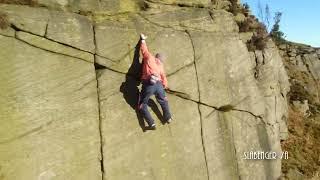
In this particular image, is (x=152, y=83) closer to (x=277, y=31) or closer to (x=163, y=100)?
(x=163, y=100)

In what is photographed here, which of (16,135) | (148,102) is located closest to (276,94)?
(148,102)

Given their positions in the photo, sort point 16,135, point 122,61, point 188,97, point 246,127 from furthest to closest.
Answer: point 246,127 → point 188,97 → point 122,61 → point 16,135

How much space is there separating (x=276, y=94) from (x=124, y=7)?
23.0ft

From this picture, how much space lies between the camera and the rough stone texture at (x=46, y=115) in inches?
493

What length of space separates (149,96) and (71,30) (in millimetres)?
2876

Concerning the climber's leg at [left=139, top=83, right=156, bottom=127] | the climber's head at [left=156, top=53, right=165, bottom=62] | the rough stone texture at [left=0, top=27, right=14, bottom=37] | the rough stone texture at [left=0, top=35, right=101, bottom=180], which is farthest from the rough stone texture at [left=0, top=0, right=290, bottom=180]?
the climber's head at [left=156, top=53, right=165, bottom=62]

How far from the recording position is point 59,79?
1346 centimetres

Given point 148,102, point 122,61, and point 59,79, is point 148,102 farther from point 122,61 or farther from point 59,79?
point 59,79

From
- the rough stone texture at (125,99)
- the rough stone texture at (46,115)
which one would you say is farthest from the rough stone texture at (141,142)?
the rough stone texture at (46,115)

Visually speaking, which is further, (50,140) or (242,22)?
(242,22)

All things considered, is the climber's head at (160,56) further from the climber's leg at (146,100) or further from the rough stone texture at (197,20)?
the rough stone texture at (197,20)

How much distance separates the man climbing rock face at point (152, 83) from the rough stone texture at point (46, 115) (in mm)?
1389

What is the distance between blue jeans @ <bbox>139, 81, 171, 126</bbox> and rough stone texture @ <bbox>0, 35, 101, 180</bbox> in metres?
1.34

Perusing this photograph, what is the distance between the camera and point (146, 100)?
1409 centimetres
